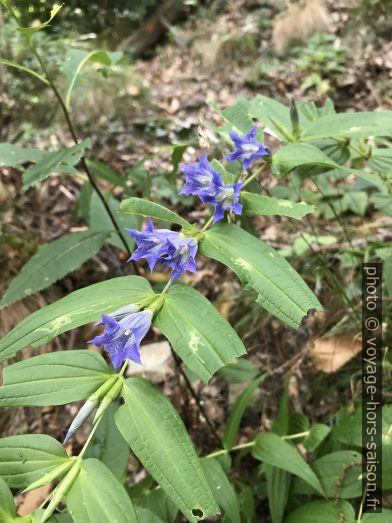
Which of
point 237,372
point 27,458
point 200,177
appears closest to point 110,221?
point 237,372

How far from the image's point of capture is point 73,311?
3.89 ft

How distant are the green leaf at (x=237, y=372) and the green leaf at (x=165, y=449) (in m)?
0.92

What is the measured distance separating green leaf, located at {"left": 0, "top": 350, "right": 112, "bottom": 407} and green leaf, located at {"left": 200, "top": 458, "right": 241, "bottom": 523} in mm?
671

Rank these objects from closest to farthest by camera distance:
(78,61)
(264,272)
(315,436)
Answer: (264,272), (315,436), (78,61)

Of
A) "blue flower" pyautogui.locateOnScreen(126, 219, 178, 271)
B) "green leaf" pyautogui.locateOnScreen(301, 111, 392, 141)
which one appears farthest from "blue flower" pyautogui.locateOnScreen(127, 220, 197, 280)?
"green leaf" pyautogui.locateOnScreen(301, 111, 392, 141)

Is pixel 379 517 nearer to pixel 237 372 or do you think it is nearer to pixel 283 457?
pixel 283 457

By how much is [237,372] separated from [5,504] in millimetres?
1182

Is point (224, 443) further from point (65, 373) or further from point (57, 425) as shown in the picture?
point (57, 425)

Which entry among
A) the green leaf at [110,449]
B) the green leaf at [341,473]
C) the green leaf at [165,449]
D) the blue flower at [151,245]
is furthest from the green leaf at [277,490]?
the blue flower at [151,245]

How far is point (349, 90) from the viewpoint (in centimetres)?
412

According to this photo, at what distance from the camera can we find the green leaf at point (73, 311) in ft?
3.80

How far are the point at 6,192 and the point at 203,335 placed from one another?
8.69ft

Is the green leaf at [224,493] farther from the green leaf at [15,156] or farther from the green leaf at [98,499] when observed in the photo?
the green leaf at [15,156]

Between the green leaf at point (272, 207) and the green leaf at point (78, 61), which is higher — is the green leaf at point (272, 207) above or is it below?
below
